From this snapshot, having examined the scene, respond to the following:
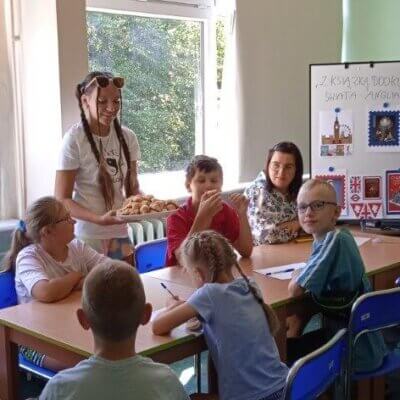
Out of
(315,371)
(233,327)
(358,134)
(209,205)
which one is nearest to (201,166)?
(209,205)

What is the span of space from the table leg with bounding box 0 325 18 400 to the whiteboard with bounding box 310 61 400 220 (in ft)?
8.75

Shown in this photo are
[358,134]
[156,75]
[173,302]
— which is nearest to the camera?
[173,302]

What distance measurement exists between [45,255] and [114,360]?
48.8 inches

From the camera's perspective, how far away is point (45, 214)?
2.63 m

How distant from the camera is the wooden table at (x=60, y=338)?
2.07 meters

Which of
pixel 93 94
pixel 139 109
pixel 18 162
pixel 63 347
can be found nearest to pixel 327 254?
pixel 63 347

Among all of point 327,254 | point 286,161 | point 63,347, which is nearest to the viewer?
point 63,347

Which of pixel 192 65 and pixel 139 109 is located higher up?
pixel 192 65

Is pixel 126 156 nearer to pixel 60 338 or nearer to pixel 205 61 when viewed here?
pixel 60 338

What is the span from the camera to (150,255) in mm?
3414

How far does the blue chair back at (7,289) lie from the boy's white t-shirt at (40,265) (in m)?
0.10

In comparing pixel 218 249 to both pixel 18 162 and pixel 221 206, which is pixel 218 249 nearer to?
pixel 221 206

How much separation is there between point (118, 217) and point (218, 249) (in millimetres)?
780

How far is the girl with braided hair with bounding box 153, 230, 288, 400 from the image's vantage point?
6.84 ft
